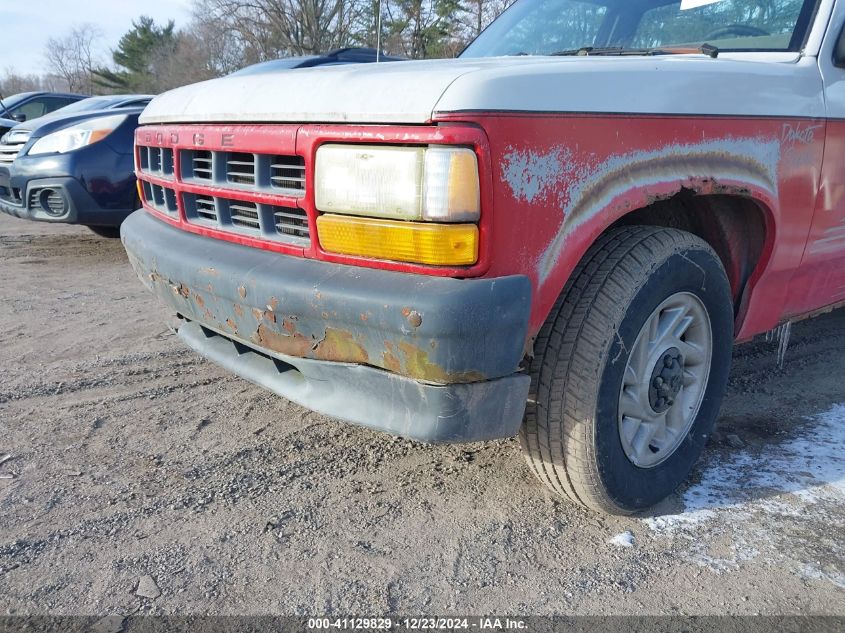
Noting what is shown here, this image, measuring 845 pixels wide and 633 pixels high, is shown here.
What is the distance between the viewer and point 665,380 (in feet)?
7.61

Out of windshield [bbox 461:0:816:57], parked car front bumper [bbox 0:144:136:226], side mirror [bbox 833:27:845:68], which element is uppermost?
windshield [bbox 461:0:816:57]

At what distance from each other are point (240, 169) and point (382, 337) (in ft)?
2.81

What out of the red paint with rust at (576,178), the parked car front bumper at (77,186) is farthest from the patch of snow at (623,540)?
the parked car front bumper at (77,186)

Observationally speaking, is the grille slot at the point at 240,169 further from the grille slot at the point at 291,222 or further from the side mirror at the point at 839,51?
the side mirror at the point at 839,51

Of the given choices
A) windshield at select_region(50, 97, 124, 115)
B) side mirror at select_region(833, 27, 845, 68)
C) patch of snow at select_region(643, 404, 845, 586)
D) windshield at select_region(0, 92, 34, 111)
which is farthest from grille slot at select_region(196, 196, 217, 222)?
windshield at select_region(0, 92, 34, 111)

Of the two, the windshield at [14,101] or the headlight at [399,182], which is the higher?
the headlight at [399,182]

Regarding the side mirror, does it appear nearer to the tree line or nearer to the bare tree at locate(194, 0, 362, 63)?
the tree line

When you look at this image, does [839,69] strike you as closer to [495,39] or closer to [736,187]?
[736,187]

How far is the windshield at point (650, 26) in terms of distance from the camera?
267cm

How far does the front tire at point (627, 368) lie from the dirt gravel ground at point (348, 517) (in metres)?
0.19

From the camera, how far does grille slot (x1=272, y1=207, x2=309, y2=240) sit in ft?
6.64

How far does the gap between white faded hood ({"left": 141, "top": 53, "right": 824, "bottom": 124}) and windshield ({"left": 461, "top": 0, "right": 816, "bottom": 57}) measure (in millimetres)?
179

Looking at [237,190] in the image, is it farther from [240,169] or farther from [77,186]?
[77,186]

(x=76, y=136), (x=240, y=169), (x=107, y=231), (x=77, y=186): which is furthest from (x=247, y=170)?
(x=107, y=231)
